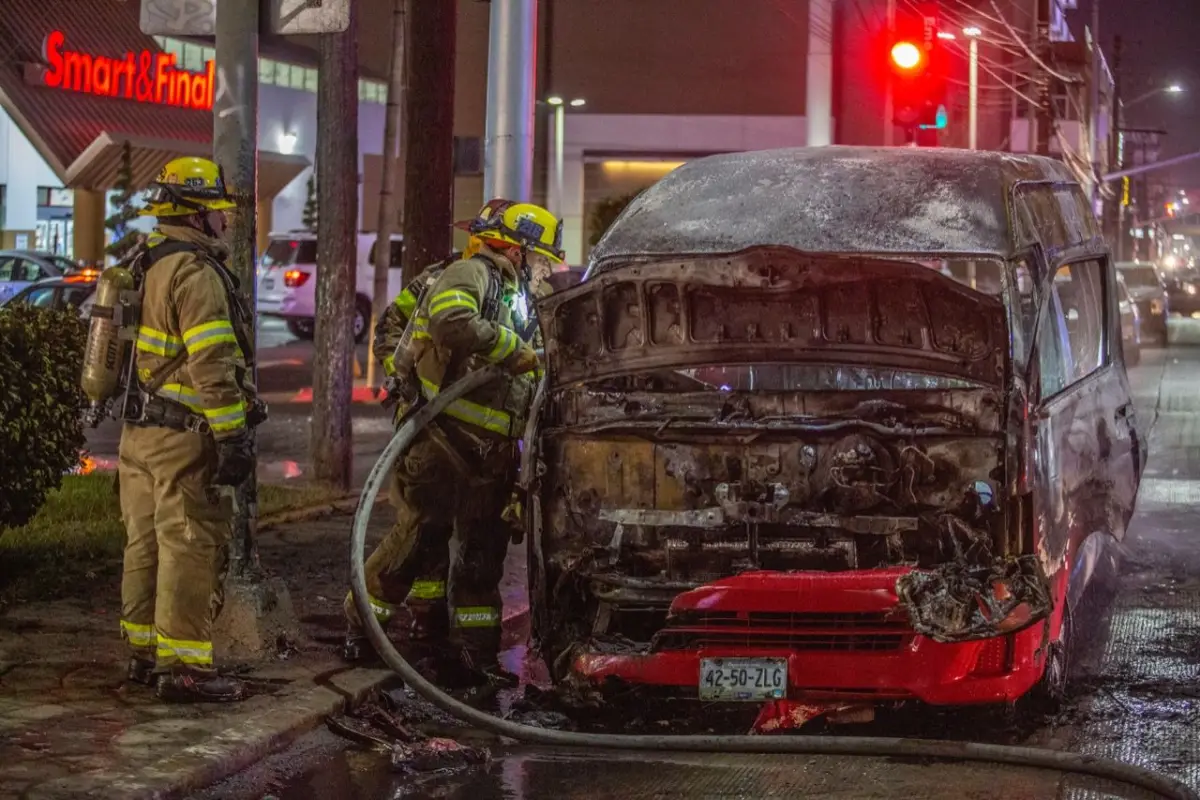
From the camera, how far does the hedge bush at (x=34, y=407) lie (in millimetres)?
7543

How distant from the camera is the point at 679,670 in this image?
5.95 meters

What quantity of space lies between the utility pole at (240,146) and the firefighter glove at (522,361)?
1.08m

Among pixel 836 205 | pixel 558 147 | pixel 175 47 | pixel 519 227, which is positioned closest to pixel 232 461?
pixel 519 227

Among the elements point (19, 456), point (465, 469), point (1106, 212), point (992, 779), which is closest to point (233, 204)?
point (465, 469)

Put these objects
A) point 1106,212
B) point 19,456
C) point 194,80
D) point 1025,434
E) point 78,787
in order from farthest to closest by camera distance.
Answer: point 1106,212, point 194,80, point 19,456, point 1025,434, point 78,787

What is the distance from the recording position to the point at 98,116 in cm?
3316

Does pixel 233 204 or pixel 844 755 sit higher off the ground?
pixel 233 204

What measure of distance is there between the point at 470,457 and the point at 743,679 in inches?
64.5

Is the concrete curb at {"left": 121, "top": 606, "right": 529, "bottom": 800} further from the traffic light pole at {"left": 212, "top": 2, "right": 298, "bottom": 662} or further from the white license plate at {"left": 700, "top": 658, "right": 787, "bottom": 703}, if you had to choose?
the white license plate at {"left": 700, "top": 658, "right": 787, "bottom": 703}

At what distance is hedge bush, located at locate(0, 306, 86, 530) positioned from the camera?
24.7 ft

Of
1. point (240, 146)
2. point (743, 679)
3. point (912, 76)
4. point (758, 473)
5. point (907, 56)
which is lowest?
point (743, 679)

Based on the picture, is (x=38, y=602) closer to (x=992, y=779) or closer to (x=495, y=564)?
(x=495, y=564)

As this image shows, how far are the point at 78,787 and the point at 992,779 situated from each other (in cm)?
282

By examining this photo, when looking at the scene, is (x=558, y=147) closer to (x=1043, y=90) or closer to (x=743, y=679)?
(x=1043, y=90)
